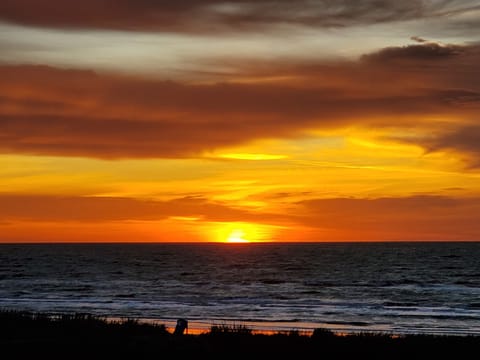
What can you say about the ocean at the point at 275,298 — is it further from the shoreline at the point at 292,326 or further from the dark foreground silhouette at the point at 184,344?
the dark foreground silhouette at the point at 184,344

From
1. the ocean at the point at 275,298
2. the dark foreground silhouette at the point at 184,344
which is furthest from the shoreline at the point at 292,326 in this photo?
the dark foreground silhouette at the point at 184,344

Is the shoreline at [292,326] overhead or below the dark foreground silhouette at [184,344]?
below

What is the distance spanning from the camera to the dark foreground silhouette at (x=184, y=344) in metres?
20.4

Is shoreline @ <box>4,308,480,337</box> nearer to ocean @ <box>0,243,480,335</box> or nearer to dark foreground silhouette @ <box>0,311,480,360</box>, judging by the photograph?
ocean @ <box>0,243,480,335</box>

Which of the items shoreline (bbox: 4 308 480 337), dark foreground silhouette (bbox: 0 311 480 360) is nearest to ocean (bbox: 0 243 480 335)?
shoreline (bbox: 4 308 480 337)

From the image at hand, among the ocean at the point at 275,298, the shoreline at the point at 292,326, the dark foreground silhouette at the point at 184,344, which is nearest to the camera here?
the dark foreground silhouette at the point at 184,344

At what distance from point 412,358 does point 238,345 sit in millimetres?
5372

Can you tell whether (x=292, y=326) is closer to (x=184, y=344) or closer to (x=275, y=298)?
(x=184, y=344)

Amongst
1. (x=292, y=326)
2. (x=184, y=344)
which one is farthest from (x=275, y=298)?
(x=184, y=344)

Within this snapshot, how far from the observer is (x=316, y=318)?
47.2m

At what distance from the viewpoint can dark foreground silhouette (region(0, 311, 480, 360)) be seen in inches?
803

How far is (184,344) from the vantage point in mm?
21391

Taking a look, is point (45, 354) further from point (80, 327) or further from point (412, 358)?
point (412, 358)

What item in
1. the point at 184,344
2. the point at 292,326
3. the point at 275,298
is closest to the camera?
the point at 184,344
